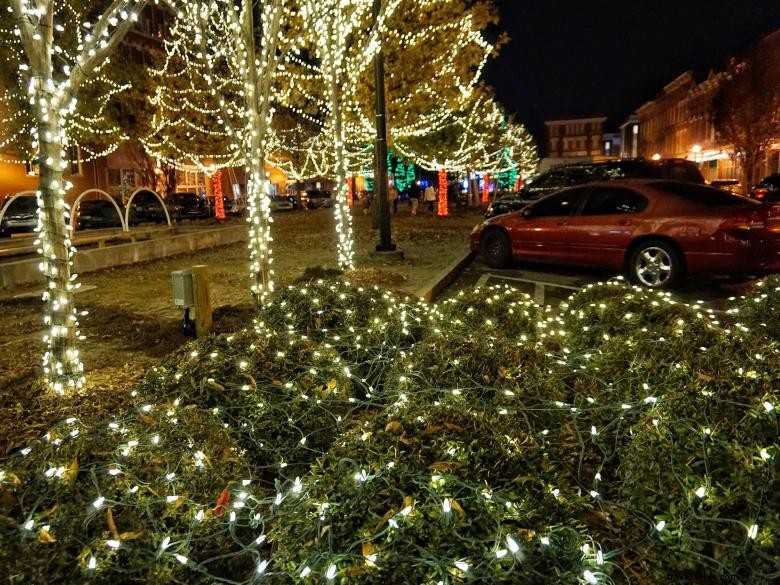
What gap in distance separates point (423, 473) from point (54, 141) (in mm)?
3732

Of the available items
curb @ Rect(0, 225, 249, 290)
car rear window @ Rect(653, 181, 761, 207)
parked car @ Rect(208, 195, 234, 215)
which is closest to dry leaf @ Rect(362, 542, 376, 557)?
car rear window @ Rect(653, 181, 761, 207)

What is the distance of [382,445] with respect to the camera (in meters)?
2.70

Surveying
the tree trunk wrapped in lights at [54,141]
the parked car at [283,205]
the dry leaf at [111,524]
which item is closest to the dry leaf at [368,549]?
the dry leaf at [111,524]

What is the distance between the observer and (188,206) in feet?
96.3

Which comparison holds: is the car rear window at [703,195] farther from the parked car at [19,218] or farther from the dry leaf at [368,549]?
the parked car at [19,218]

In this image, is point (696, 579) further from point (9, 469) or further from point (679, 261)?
point (679, 261)

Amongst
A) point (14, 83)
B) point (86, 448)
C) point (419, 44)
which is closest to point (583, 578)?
point (86, 448)

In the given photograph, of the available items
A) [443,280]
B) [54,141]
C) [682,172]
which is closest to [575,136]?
[682,172]

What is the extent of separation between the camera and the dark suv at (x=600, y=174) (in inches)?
520

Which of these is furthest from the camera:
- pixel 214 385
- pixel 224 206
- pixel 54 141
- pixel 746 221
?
pixel 224 206

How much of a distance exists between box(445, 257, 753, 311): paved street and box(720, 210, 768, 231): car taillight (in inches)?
37.4

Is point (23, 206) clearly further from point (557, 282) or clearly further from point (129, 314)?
point (557, 282)

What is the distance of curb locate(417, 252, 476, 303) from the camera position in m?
8.48

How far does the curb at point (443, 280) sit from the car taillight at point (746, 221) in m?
3.98
